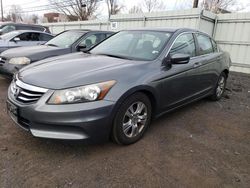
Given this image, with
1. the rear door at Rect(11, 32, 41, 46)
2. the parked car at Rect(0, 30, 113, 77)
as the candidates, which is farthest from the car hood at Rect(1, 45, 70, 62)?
the rear door at Rect(11, 32, 41, 46)

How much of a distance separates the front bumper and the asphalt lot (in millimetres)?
145

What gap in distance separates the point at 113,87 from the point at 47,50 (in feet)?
11.3

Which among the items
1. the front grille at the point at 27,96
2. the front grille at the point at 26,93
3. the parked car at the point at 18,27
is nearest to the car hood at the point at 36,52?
the front grille at the point at 26,93

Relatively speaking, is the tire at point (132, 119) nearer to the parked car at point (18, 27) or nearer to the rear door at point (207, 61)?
the rear door at point (207, 61)

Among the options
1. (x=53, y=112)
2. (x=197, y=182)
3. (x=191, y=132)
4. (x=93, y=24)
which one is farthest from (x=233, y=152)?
(x=93, y=24)

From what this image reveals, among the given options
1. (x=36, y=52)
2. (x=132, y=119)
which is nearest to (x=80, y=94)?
(x=132, y=119)

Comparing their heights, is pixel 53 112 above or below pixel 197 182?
above

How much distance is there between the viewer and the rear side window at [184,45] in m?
3.64

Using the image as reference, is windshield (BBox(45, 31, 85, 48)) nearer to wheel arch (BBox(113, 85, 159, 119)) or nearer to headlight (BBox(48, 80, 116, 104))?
wheel arch (BBox(113, 85, 159, 119))

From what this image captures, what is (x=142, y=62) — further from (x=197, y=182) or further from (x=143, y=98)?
(x=197, y=182)

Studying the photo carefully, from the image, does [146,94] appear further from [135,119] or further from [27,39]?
[27,39]

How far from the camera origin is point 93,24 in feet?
48.3

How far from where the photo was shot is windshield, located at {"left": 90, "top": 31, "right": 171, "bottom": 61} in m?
3.45

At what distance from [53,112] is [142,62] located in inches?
54.2
